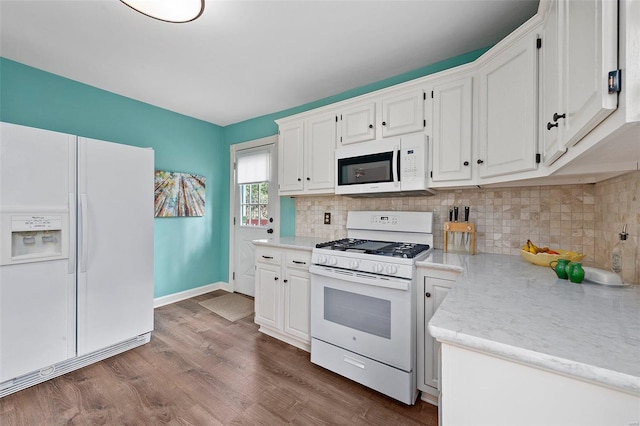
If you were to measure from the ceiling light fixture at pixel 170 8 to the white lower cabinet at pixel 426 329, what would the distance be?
205cm

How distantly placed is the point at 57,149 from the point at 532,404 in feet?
9.74

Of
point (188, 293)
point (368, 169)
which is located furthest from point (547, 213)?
point (188, 293)

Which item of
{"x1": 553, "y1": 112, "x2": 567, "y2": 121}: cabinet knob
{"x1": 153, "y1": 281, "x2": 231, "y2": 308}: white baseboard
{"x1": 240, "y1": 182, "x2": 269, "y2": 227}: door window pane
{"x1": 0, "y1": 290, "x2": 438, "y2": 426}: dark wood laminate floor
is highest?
{"x1": 553, "y1": 112, "x2": 567, "y2": 121}: cabinet knob

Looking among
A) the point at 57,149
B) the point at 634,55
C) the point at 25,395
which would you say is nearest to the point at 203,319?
the point at 25,395

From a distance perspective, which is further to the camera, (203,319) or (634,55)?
(203,319)

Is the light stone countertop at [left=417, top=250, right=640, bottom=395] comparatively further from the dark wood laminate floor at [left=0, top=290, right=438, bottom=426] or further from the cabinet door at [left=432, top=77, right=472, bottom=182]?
the dark wood laminate floor at [left=0, top=290, right=438, bottom=426]

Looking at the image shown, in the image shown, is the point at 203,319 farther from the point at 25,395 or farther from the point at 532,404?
the point at 532,404

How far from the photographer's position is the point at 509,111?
160 centimetres

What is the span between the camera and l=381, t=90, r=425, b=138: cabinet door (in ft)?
6.90

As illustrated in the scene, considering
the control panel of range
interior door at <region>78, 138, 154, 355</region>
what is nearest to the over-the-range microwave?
the control panel of range

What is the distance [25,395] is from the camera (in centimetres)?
183

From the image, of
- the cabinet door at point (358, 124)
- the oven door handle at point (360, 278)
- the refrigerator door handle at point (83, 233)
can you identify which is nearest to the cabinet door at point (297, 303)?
the oven door handle at point (360, 278)

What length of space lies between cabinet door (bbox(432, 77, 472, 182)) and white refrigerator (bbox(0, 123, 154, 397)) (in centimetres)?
256

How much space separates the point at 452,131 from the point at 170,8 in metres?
1.94
